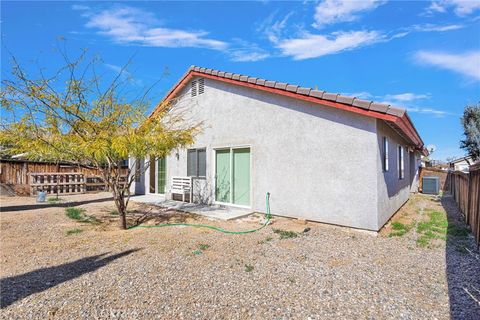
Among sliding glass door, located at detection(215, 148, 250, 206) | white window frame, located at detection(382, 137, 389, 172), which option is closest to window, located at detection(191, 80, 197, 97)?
sliding glass door, located at detection(215, 148, 250, 206)

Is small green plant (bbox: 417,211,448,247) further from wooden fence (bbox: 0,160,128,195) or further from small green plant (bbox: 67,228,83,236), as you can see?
wooden fence (bbox: 0,160,128,195)

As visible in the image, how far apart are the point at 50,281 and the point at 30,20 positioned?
8156 mm

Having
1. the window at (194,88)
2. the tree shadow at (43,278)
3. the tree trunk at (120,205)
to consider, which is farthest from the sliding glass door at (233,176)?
the tree shadow at (43,278)

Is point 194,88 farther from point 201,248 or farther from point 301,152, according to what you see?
point 201,248

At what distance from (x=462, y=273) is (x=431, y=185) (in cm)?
1478

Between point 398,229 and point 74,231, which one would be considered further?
point 398,229

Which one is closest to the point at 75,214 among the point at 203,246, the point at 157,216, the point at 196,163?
the point at 157,216

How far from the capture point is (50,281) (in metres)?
3.89

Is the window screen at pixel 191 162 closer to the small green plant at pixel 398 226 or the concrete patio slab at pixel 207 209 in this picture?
the concrete patio slab at pixel 207 209

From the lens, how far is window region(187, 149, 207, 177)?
10602 mm

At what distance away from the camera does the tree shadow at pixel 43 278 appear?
350 centimetres

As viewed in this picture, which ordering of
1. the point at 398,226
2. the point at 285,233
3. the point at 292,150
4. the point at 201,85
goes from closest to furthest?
the point at 285,233 < the point at 398,226 < the point at 292,150 < the point at 201,85

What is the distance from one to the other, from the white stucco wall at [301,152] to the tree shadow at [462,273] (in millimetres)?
1636

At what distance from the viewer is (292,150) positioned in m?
7.79
